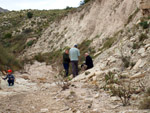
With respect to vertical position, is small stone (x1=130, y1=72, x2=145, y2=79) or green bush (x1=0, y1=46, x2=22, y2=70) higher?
green bush (x1=0, y1=46, x2=22, y2=70)

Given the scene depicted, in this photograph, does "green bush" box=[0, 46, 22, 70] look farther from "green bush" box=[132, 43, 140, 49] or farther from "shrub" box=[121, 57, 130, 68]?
"green bush" box=[132, 43, 140, 49]

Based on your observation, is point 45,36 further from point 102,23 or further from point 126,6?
point 126,6

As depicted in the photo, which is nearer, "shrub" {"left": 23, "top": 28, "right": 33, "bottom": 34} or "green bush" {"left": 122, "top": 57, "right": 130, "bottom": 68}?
"green bush" {"left": 122, "top": 57, "right": 130, "bottom": 68}

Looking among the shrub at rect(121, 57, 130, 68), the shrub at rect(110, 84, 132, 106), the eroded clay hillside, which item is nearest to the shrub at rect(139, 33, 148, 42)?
the shrub at rect(121, 57, 130, 68)

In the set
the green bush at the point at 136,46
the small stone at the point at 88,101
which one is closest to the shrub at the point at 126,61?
the green bush at the point at 136,46

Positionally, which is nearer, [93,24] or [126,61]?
[126,61]

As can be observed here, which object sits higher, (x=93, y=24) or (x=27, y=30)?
(x=27, y=30)

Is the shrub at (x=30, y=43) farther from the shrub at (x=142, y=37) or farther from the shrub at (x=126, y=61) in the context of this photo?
the shrub at (x=126, y=61)

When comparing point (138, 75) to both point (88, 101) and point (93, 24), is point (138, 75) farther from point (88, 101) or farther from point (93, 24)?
point (93, 24)

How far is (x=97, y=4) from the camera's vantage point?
21047mm

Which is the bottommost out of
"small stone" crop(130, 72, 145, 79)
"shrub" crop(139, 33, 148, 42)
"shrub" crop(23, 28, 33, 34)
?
"small stone" crop(130, 72, 145, 79)

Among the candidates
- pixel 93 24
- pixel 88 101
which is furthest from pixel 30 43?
pixel 88 101

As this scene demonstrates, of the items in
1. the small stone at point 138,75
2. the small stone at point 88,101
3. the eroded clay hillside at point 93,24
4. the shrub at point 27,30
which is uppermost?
the shrub at point 27,30

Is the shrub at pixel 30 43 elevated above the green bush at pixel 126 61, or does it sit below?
above
